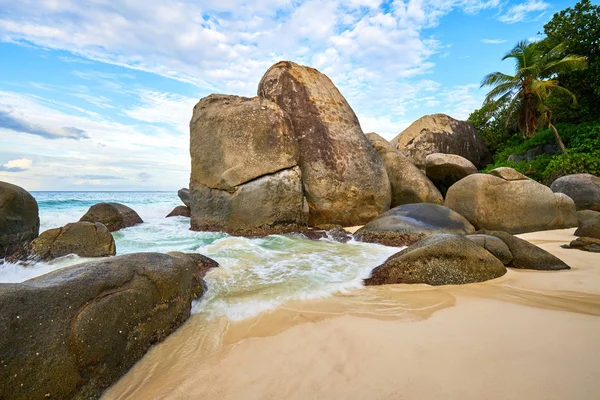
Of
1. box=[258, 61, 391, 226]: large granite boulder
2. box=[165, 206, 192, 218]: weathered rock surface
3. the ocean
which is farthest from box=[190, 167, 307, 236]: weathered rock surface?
box=[165, 206, 192, 218]: weathered rock surface

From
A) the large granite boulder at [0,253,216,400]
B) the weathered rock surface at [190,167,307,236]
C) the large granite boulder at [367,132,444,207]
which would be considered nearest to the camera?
the large granite boulder at [0,253,216,400]

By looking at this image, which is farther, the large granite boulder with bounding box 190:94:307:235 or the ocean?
the large granite boulder with bounding box 190:94:307:235

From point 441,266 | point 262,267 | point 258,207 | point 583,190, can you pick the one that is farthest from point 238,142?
point 583,190

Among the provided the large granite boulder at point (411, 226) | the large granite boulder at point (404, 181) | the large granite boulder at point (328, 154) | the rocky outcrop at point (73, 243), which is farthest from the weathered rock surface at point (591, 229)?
the rocky outcrop at point (73, 243)

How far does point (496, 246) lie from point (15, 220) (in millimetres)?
7425

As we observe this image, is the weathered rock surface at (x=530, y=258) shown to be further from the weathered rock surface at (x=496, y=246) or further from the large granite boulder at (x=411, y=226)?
the large granite boulder at (x=411, y=226)

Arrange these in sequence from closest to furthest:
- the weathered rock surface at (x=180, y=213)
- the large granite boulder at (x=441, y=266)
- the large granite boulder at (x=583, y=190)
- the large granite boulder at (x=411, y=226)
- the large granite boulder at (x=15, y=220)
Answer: the large granite boulder at (x=441, y=266)
the large granite boulder at (x=15, y=220)
the large granite boulder at (x=411, y=226)
the large granite boulder at (x=583, y=190)
the weathered rock surface at (x=180, y=213)

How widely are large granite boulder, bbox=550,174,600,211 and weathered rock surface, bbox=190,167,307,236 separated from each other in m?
8.19

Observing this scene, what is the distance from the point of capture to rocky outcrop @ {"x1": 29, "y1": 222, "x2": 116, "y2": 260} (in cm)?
493

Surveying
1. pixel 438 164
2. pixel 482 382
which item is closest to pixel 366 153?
pixel 438 164

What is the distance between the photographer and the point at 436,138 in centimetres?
1354

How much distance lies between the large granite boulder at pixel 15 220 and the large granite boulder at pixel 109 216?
2.48 meters

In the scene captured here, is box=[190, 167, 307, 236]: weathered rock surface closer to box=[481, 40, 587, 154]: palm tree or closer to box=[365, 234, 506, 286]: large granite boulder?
box=[365, 234, 506, 286]: large granite boulder

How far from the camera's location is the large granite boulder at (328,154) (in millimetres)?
8117
